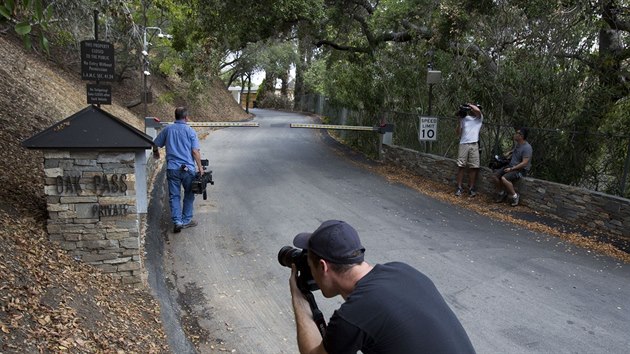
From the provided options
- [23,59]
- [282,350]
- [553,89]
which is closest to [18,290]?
[282,350]

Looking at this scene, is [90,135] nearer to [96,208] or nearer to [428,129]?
[96,208]

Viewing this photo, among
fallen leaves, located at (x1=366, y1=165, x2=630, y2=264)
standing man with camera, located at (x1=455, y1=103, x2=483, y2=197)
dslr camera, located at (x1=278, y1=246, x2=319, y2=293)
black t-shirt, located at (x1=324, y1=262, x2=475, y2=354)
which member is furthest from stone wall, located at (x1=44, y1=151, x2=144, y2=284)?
standing man with camera, located at (x1=455, y1=103, x2=483, y2=197)

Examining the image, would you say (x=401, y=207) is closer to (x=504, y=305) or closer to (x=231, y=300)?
(x=504, y=305)

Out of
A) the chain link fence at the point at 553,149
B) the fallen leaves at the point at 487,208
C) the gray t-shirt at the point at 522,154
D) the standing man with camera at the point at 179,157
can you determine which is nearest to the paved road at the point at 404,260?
the fallen leaves at the point at 487,208

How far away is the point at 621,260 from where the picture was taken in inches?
275

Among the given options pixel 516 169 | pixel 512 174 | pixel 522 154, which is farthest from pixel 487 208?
pixel 522 154

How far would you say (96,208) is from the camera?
519 centimetres

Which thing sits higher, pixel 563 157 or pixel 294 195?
pixel 563 157

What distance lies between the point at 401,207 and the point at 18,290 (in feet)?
23.7

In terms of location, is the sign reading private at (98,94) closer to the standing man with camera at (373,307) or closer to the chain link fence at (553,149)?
the standing man with camera at (373,307)

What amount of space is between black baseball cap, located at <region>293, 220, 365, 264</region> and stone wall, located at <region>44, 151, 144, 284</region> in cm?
363

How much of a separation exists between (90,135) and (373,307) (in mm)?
4107

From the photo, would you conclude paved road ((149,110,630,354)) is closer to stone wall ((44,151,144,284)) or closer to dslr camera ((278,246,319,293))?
stone wall ((44,151,144,284))

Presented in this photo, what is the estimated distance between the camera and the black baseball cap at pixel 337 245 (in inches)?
85.0
